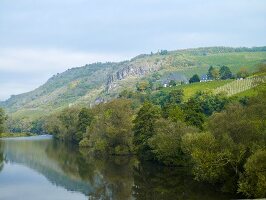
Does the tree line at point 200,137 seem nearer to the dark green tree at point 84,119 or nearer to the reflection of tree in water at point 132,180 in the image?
the dark green tree at point 84,119

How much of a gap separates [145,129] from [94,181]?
85.7ft

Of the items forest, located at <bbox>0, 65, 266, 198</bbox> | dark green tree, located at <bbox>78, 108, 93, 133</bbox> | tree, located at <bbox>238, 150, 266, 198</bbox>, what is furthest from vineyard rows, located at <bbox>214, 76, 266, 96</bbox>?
tree, located at <bbox>238, 150, 266, 198</bbox>

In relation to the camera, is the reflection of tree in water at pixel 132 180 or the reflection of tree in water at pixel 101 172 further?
the reflection of tree in water at pixel 101 172

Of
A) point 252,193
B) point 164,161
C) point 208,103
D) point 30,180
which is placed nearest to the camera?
point 252,193

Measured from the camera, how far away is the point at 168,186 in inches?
2510

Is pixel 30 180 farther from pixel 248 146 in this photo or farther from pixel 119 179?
pixel 248 146

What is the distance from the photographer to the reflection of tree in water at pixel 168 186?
56125 mm

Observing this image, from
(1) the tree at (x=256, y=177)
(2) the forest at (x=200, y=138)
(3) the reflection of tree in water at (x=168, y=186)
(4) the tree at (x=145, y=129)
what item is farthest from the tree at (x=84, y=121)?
(1) the tree at (x=256, y=177)

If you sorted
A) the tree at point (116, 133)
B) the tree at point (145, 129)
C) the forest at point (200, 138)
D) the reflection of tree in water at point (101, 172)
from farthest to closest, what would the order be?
the tree at point (116, 133) → the tree at point (145, 129) → the reflection of tree in water at point (101, 172) → the forest at point (200, 138)

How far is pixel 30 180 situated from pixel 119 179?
17397 mm

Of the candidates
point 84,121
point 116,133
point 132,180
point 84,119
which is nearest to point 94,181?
Result: point 132,180

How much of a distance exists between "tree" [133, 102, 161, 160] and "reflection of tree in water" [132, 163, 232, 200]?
35.7ft

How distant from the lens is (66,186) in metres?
69.2

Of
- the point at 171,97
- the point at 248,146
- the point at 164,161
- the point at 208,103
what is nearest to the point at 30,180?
the point at 164,161
